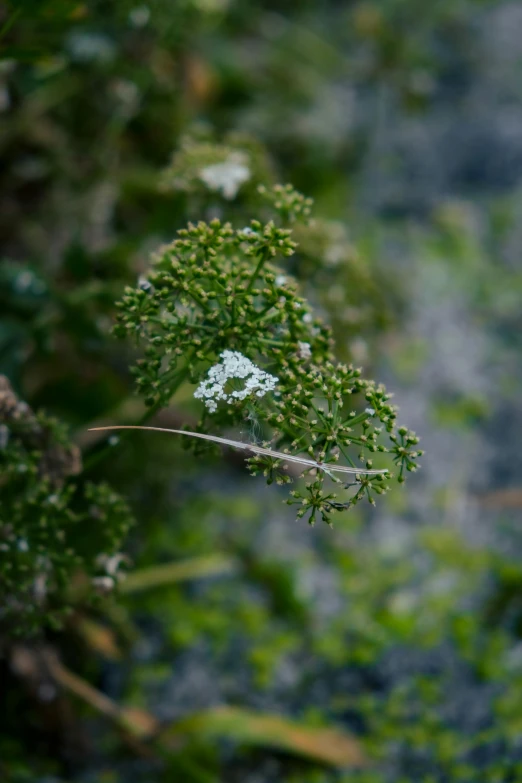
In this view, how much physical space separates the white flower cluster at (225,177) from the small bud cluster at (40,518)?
28.4 inches

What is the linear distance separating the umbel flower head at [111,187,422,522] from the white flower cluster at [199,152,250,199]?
0.54m

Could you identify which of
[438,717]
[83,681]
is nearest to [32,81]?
[83,681]

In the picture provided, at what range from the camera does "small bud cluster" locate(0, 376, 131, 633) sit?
51.2 inches

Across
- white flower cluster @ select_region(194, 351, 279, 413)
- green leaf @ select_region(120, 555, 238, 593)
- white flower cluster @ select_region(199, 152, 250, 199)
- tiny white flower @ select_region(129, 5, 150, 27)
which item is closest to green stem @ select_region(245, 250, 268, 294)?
white flower cluster @ select_region(194, 351, 279, 413)

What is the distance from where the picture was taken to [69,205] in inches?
97.0

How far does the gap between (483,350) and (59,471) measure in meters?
2.01

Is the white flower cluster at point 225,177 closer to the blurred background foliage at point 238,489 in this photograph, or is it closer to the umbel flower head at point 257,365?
the blurred background foliage at point 238,489

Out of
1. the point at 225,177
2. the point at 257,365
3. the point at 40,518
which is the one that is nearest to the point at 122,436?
the point at 40,518

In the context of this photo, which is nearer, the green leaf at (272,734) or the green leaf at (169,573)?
the green leaf at (272,734)

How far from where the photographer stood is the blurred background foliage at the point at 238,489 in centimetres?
178

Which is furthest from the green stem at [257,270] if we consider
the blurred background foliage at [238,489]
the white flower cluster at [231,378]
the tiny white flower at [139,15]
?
the tiny white flower at [139,15]

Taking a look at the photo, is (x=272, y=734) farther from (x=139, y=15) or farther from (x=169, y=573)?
(x=139, y=15)

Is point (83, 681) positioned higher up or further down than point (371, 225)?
further down

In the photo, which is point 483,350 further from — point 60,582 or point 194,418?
point 60,582
